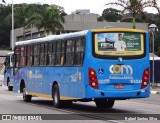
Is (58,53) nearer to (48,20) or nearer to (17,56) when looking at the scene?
(17,56)

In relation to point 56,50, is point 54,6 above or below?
above

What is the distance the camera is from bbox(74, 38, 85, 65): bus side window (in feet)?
59.4

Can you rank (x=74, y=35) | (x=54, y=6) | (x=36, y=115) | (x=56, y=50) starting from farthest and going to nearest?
1. (x=54, y=6)
2. (x=56, y=50)
3. (x=74, y=35)
4. (x=36, y=115)

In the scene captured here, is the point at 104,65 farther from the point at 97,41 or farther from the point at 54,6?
the point at 54,6

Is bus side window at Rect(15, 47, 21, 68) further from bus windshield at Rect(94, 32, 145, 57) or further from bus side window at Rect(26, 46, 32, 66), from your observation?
bus windshield at Rect(94, 32, 145, 57)

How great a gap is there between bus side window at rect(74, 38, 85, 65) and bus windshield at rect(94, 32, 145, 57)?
1.93ft

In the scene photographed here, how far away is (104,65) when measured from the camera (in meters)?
17.6

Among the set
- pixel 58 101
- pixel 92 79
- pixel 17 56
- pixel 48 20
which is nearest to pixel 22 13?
pixel 48 20

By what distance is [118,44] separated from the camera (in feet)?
58.8

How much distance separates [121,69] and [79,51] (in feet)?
5.80

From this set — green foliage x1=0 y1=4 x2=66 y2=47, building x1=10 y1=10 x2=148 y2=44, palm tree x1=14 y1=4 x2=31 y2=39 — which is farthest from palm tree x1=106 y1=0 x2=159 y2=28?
building x1=10 y1=10 x2=148 y2=44

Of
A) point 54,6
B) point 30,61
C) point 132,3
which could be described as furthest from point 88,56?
point 54,6

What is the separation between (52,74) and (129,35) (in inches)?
172

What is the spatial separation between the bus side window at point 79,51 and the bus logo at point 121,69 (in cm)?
121
